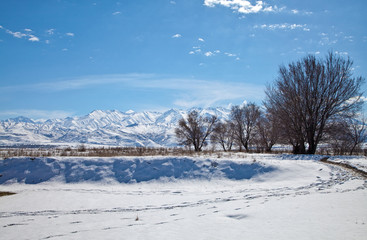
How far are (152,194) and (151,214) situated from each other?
438 centimetres

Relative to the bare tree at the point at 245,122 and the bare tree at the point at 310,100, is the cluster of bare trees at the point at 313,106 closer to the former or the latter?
the bare tree at the point at 310,100

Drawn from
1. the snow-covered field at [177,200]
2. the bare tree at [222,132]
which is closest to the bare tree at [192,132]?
the bare tree at [222,132]

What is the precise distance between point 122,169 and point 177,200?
24.1ft

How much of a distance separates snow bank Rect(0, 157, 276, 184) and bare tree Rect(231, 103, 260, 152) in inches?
1181

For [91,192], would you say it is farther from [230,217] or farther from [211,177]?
[230,217]

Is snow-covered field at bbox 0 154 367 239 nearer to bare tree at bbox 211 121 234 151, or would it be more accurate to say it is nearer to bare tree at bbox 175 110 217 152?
bare tree at bbox 175 110 217 152

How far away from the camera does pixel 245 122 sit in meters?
47.3

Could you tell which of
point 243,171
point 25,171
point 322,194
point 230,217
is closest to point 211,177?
point 243,171

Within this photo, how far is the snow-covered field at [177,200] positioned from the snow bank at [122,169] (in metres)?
0.07

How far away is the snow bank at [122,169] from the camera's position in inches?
636

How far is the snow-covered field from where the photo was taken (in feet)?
20.2

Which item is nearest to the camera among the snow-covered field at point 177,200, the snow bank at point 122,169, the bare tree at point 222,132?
the snow-covered field at point 177,200

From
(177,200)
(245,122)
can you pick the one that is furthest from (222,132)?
(177,200)

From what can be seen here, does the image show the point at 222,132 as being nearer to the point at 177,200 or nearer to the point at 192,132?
the point at 192,132
